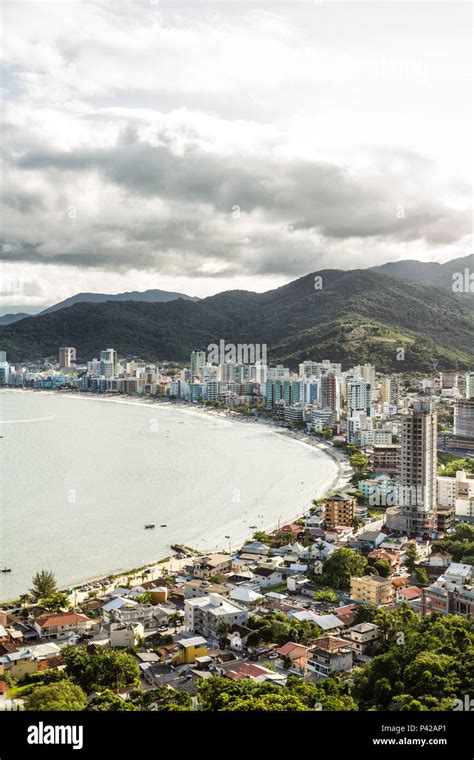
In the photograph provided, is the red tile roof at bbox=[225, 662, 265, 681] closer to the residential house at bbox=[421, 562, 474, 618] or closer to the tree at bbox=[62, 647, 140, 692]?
the tree at bbox=[62, 647, 140, 692]

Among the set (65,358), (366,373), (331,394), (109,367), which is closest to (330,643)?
(331,394)

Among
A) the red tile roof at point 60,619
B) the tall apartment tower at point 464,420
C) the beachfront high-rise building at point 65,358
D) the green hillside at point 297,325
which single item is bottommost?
the red tile roof at point 60,619

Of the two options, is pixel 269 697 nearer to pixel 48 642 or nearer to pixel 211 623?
pixel 211 623

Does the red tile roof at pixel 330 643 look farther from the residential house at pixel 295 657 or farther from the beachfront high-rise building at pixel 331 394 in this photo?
the beachfront high-rise building at pixel 331 394

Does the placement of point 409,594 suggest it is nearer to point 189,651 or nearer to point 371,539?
point 371,539

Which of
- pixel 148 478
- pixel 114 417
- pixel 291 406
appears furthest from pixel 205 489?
pixel 114 417

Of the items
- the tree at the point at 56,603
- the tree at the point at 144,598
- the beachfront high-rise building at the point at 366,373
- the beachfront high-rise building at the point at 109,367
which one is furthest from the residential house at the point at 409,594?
the beachfront high-rise building at the point at 109,367
